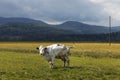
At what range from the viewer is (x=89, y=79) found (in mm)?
22484

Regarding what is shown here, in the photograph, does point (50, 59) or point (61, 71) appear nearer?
point (61, 71)

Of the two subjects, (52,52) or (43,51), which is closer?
(43,51)

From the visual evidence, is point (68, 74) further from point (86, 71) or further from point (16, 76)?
point (16, 76)

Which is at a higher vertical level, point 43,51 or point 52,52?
point 43,51

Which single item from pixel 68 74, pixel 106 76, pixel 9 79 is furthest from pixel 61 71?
pixel 9 79

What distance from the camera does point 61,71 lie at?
25.6 metres

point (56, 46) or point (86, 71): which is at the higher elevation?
point (56, 46)

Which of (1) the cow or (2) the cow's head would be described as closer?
(2) the cow's head

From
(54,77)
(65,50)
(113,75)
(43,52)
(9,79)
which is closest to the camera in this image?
(9,79)

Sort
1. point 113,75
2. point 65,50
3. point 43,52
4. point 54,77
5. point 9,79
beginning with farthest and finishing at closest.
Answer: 1. point 65,50
2. point 43,52
3. point 113,75
4. point 54,77
5. point 9,79

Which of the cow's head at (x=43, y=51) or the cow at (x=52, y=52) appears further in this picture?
the cow at (x=52, y=52)

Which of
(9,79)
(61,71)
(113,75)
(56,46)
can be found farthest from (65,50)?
(9,79)

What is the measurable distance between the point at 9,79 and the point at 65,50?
9.03 meters

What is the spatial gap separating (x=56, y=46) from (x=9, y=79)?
8.38 metres
